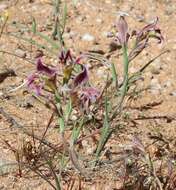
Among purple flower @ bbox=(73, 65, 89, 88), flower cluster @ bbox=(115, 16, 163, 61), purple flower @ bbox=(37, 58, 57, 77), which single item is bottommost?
purple flower @ bbox=(73, 65, 89, 88)

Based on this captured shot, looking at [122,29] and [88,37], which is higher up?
[122,29]

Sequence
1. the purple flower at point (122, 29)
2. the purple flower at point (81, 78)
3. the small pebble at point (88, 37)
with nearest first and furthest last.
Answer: the purple flower at point (81, 78), the purple flower at point (122, 29), the small pebble at point (88, 37)

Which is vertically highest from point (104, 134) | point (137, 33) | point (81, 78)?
point (137, 33)

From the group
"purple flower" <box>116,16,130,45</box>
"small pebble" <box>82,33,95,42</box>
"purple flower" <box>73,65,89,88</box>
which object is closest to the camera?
"purple flower" <box>73,65,89,88</box>

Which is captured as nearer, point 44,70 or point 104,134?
point 44,70

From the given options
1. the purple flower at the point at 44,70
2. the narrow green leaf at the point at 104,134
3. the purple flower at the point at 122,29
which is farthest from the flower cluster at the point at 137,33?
the purple flower at the point at 44,70

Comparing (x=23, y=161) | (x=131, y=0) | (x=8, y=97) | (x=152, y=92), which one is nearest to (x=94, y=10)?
(x=131, y=0)

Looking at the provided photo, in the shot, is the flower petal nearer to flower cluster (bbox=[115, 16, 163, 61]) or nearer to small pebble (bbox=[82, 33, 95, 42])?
flower cluster (bbox=[115, 16, 163, 61])

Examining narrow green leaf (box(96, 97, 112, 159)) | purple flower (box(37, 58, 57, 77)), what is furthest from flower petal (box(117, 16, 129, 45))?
purple flower (box(37, 58, 57, 77))

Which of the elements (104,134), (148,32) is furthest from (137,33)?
(104,134)

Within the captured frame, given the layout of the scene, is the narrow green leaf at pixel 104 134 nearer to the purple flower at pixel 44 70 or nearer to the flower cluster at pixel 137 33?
the flower cluster at pixel 137 33

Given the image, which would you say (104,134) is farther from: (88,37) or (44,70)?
(88,37)

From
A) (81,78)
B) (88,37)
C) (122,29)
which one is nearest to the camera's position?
(81,78)
